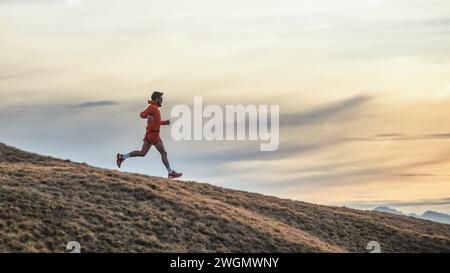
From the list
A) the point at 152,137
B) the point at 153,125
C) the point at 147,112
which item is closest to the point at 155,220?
the point at 152,137

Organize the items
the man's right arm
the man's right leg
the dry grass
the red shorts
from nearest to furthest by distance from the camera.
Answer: the dry grass, the man's right arm, the red shorts, the man's right leg

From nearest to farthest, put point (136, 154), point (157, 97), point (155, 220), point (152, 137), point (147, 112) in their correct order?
point (155, 220)
point (147, 112)
point (157, 97)
point (152, 137)
point (136, 154)

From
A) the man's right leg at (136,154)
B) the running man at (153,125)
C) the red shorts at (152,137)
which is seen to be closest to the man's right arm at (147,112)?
the running man at (153,125)

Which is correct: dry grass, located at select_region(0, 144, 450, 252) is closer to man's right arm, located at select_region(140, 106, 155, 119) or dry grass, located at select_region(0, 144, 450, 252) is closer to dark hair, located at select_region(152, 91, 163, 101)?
man's right arm, located at select_region(140, 106, 155, 119)

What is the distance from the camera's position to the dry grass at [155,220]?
21469mm

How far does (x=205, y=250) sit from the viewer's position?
22.4m

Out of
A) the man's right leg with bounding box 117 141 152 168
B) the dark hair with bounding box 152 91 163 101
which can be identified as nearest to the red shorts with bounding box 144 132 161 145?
the man's right leg with bounding box 117 141 152 168

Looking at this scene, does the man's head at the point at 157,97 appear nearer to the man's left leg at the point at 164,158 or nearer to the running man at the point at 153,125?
the running man at the point at 153,125

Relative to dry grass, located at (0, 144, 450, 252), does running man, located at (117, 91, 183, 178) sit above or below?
above

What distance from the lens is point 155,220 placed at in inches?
932

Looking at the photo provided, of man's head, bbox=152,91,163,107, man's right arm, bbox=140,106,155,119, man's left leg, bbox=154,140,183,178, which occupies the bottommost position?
man's left leg, bbox=154,140,183,178

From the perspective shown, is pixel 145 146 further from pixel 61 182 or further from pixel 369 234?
pixel 369 234

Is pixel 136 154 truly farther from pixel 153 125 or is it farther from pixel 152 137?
pixel 153 125

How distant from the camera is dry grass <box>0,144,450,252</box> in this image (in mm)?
21469
